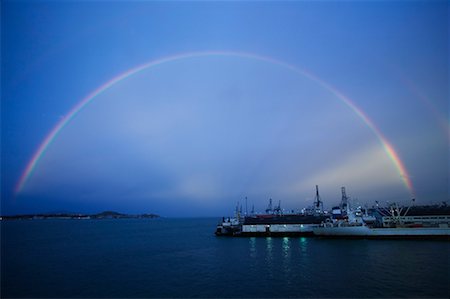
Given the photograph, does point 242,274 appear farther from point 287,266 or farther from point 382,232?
point 382,232

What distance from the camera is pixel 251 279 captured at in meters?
29.0

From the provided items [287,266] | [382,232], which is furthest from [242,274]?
[382,232]

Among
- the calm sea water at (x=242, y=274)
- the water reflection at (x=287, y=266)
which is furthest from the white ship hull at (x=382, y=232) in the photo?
the water reflection at (x=287, y=266)

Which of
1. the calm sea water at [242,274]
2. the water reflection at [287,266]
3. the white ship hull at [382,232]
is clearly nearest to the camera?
the calm sea water at [242,274]

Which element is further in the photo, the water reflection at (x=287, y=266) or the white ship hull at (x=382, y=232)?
the white ship hull at (x=382, y=232)

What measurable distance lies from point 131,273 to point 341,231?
48156mm

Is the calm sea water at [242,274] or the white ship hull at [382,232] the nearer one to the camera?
the calm sea water at [242,274]

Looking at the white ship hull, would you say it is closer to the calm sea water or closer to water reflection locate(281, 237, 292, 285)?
the calm sea water

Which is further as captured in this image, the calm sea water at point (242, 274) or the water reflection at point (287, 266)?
the water reflection at point (287, 266)

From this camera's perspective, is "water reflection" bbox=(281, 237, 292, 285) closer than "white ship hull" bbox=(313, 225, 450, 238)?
Yes

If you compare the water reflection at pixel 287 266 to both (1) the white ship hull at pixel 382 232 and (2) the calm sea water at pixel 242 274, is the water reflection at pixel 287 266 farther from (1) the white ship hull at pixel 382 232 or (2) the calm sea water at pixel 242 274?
(1) the white ship hull at pixel 382 232

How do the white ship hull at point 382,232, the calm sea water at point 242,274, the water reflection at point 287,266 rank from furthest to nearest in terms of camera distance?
the white ship hull at point 382,232
the water reflection at point 287,266
the calm sea water at point 242,274

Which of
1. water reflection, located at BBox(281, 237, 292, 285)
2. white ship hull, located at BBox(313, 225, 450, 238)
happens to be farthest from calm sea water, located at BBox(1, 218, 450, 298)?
white ship hull, located at BBox(313, 225, 450, 238)

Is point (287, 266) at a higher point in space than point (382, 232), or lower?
lower
